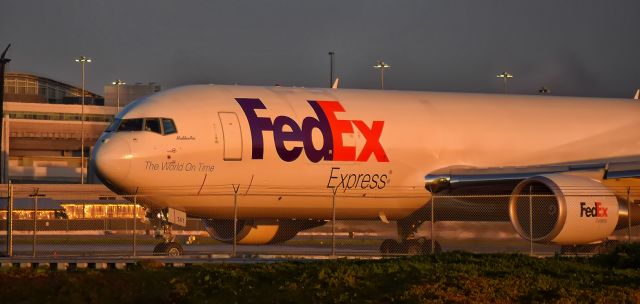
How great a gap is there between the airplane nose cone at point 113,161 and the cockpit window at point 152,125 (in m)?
0.83

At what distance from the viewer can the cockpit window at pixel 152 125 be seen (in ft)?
101

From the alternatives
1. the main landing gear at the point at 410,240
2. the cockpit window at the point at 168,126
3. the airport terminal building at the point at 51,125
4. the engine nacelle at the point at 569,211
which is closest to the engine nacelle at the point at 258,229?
the main landing gear at the point at 410,240

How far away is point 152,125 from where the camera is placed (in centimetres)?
3075

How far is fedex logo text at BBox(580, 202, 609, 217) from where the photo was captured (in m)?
31.6

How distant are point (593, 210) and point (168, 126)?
10.7 m

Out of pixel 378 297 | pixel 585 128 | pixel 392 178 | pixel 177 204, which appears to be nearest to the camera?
pixel 378 297

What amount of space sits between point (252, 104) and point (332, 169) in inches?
105

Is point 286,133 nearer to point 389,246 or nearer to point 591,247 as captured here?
point 389,246

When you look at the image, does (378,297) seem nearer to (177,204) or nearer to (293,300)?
(293,300)

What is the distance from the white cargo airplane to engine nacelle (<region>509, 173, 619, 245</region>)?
35 mm

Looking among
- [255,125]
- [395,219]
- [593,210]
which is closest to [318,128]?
[255,125]

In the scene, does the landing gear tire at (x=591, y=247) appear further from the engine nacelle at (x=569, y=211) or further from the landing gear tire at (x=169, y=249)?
the landing gear tire at (x=169, y=249)

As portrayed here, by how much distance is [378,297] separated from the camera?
1922 centimetres

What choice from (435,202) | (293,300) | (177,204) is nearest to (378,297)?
(293,300)
